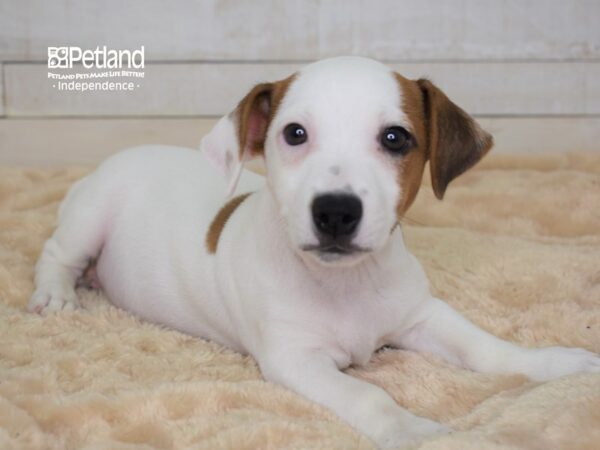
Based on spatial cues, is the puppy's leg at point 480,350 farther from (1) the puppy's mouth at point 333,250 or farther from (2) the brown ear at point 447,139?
(1) the puppy's mouth at point 333,250

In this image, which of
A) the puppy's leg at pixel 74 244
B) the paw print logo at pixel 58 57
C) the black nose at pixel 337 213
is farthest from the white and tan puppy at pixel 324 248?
the paw print logo at pixel 58 57

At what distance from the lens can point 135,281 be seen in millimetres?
3268

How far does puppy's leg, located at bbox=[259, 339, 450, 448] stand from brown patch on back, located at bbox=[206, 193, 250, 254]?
0.54m

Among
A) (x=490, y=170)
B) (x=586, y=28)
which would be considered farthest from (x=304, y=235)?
(x=586, y=28)

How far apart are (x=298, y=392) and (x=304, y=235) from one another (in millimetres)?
426

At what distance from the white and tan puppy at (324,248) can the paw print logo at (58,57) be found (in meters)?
2.36

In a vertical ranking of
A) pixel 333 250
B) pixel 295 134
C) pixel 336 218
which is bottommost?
pixel 333 250

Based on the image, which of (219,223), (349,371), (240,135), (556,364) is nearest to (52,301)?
(219,223)

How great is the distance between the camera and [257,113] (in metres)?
2.74

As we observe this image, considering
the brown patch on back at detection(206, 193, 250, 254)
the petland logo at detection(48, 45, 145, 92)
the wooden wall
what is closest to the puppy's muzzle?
the brown patch on back at detection(206, 193, 250, 254)

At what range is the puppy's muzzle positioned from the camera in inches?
87.7

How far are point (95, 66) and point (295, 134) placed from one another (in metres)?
3.20

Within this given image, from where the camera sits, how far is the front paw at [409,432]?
6.99 ft

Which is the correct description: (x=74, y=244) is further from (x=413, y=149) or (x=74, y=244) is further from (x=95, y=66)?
(x=95, y=66)
